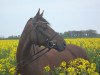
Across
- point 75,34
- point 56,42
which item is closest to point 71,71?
point 56,42

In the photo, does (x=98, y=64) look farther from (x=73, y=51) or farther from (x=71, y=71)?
(x=71, y=71)

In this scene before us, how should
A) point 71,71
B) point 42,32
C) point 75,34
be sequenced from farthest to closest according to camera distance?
point 75,34 < point 42,32 < point 71,71

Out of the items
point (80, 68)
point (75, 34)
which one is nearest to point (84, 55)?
point (80, 68)

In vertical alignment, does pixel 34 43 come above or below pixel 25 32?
below

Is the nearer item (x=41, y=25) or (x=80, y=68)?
(x=80, y=68)

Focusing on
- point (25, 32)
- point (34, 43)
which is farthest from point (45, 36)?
point (25, 32)

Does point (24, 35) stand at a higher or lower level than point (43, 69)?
higher

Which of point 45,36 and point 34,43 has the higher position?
point 45,36

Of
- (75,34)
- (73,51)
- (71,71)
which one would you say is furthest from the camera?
(75,34)

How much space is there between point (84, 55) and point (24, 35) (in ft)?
11.5

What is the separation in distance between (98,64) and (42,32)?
4.78 m

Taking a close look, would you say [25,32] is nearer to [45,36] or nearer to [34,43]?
[34,43]

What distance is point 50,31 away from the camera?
793 cm

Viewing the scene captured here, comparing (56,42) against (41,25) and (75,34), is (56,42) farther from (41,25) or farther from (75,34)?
(75,34)
